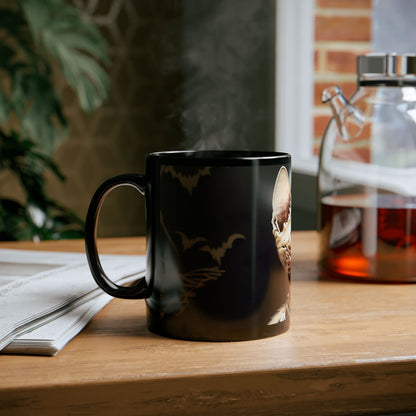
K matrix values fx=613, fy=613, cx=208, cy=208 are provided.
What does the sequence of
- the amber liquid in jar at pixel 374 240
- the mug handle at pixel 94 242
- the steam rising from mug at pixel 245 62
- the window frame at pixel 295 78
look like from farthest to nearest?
the steam rising from mug at pixel 245 62 → the window frame at pixel 295 78 → the amber liquid in jar at pixel 374 240 → the mug handle at pixel 94 242

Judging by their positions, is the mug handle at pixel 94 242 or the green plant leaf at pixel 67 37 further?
the green plant leaf at pixel 67 37

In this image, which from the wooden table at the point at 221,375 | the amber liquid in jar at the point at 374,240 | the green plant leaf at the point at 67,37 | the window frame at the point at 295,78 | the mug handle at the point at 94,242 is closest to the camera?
the wooden table at the point at 221,375

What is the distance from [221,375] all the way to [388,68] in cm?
43

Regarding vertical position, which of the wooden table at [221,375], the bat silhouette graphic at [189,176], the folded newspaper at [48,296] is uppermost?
the bat silhouette graphic at [189,176]

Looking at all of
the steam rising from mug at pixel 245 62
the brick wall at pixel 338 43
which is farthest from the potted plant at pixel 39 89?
the brick wall at pixel 338 43

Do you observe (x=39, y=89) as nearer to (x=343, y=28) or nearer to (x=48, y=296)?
(x=343, y=28)

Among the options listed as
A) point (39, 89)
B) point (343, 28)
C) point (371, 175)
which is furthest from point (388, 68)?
point (39, 89)

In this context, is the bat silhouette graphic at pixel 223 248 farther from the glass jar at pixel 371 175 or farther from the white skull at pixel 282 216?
the glass jar at pixel 371 175

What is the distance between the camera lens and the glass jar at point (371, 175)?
670mm

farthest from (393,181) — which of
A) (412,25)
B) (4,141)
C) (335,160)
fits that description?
(4,141)

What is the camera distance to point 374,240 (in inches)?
26.4

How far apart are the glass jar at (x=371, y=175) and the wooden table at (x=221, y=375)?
0.15 metres

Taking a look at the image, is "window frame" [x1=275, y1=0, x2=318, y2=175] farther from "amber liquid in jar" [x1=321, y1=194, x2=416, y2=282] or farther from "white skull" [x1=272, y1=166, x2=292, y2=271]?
"white skull" [x1=272, y1=166, x2=292, y2=271]

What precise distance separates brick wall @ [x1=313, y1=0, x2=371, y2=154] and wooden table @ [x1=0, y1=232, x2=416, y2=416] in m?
1.39
